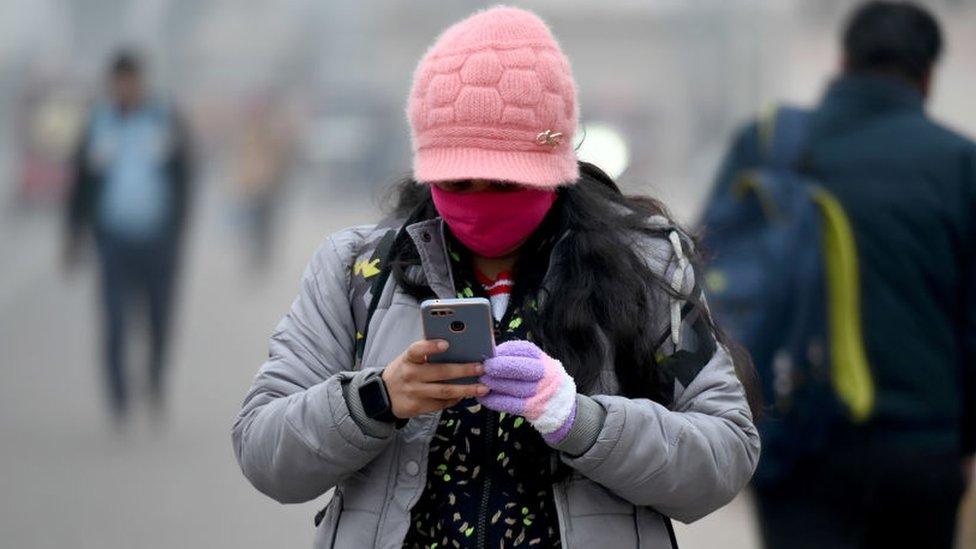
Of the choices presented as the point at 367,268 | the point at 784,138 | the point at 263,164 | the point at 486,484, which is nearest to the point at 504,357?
the point at 486,484

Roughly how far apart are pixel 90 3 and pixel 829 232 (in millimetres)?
7924

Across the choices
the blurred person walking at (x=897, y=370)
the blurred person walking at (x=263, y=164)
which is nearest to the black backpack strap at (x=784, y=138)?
the blurred person walking at (x=897, y=370)

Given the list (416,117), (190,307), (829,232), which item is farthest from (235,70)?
(416,117)

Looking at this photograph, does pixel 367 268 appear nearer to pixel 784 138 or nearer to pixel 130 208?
pixel 784 138

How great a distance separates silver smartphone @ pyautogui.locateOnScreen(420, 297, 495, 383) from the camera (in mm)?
2512

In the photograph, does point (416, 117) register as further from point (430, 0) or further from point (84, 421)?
point (430, 0)

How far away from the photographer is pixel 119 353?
980cm

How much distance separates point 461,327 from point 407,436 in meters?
0.24

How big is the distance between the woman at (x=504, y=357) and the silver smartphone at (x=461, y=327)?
3cm

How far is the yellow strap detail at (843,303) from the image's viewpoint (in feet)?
14.0

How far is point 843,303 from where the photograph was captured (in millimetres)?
4320

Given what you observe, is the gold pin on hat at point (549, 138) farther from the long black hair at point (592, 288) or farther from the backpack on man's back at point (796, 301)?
the backpack on man's back at point (796, 301)

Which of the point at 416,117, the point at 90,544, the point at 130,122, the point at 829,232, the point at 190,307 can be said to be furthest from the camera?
the point at 190,307

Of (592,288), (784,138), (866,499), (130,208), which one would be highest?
(592,288)
